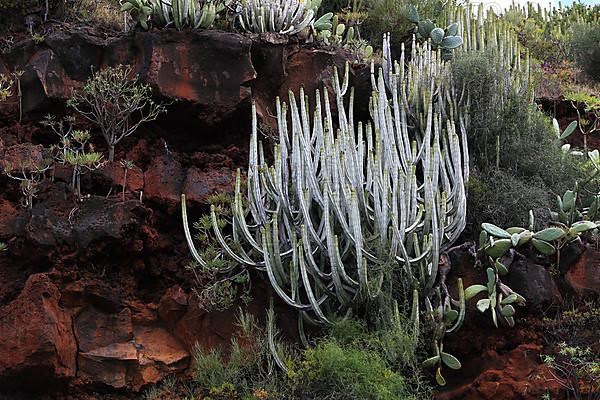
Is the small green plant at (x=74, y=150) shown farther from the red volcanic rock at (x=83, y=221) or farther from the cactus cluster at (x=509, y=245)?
the cactus cluster at (x=509, y=245)

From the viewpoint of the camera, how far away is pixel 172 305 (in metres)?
7.54

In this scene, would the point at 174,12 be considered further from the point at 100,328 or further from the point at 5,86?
the point at 100,328

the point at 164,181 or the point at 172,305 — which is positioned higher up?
the point at 164,181

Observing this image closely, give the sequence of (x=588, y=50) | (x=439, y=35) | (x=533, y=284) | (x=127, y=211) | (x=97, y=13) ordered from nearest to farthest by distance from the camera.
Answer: (x=533, y=284), (x=127, y=211), (x=97, y=13), (x=439, y=35), (x=588, y=50)

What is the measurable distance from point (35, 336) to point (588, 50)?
29.4 ft

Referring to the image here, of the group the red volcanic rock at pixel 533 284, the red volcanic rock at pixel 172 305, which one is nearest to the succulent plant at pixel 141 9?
the red volcanic rock at pixel 172 305

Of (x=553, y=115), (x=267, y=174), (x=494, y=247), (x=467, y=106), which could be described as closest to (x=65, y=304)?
(x=267, y=174)

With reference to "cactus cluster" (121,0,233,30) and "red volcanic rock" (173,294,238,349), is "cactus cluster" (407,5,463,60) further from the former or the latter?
"red volcanic rock" (173,294,238,349)

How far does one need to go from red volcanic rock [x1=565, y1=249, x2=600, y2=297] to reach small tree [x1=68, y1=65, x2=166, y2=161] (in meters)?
3.96

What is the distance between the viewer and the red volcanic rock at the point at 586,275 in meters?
7.29

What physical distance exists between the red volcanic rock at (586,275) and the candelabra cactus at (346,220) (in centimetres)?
103

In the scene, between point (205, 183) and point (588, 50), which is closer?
point (205, 183)

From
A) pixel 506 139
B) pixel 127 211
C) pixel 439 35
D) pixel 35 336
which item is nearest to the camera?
pixel 35 336

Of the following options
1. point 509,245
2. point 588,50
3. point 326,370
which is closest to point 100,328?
point 326,370
